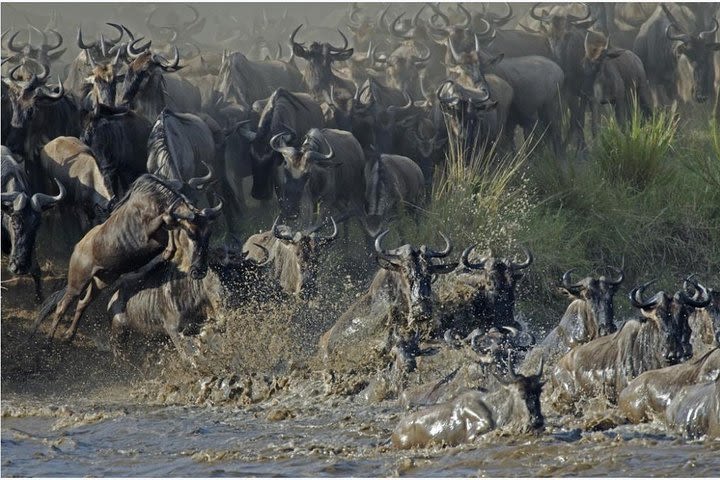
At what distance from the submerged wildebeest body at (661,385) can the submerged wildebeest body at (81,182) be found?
5652mm

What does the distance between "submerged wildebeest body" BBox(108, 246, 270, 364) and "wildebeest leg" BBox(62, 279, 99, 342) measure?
27 cm

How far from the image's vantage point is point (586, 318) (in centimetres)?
1103

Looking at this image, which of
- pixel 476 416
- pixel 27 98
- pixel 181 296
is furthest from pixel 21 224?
pixel 476 416

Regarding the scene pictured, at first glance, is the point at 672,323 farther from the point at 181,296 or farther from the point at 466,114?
the point at 466,114

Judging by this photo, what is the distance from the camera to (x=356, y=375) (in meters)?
11.0

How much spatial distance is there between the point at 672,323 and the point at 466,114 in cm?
685

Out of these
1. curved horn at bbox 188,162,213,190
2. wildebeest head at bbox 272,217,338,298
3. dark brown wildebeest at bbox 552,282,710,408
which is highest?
curved horn at bbox 188,162,213,190

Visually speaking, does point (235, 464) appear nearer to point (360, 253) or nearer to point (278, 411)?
point (278, 411)

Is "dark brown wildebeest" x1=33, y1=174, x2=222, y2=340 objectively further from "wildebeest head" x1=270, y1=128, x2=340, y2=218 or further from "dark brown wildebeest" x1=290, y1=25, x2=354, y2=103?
"dark brown wildebeest" x1=290, y1=25, x2=354, y2=103

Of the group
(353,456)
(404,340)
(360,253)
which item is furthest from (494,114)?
(353,456)

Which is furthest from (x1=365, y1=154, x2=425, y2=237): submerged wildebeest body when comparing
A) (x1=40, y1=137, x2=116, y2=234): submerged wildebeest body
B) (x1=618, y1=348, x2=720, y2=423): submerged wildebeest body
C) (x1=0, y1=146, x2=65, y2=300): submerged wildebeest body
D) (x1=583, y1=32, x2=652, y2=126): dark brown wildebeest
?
(x1=618, y1=348, x2=720, y2=423): submerged wildebeest body

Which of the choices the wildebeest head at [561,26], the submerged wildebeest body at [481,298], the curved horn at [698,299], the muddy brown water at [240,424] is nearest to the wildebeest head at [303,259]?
the muddy brown water at [240,424]

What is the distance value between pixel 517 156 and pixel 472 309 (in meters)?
3.76

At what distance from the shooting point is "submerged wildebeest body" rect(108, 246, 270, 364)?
12.1 m
